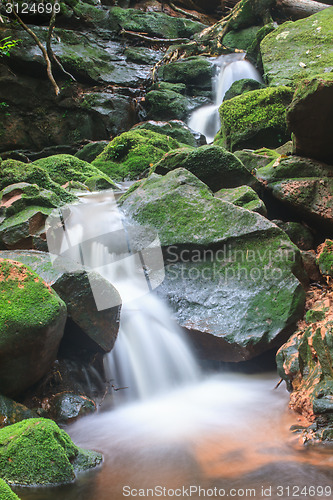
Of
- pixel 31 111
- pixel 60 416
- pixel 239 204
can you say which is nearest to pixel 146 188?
pixel 239 204

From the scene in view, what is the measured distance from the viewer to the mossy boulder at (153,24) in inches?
642

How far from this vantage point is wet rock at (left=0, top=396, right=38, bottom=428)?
288 centimetres

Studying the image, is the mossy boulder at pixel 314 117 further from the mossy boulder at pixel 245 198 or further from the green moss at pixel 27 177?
the green moss at pixel 27 177

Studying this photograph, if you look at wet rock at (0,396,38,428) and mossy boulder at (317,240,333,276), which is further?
mossy boulder at (317,240,333,276)

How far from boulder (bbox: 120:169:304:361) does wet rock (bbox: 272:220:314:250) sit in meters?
1.03

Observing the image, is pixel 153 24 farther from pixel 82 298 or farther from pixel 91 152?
pixel 82 298

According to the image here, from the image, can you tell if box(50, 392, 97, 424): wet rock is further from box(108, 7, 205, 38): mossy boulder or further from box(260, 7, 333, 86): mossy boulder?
box(108, 7, 205, 38): mossy boulder

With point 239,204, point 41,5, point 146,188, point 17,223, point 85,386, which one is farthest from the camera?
point 41,5

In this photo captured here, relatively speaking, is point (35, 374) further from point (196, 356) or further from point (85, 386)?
point (196, 356)

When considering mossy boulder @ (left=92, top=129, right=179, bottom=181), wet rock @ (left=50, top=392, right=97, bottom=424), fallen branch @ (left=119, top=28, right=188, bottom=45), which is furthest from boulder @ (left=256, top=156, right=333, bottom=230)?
fallen branch @ (left=119, top=28, right=188, bottom=45)

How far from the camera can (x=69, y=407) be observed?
3367 millimetres

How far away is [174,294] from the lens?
15.2ft

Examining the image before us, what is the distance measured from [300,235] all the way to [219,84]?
9707 millimetres

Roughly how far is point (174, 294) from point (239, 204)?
157cm
